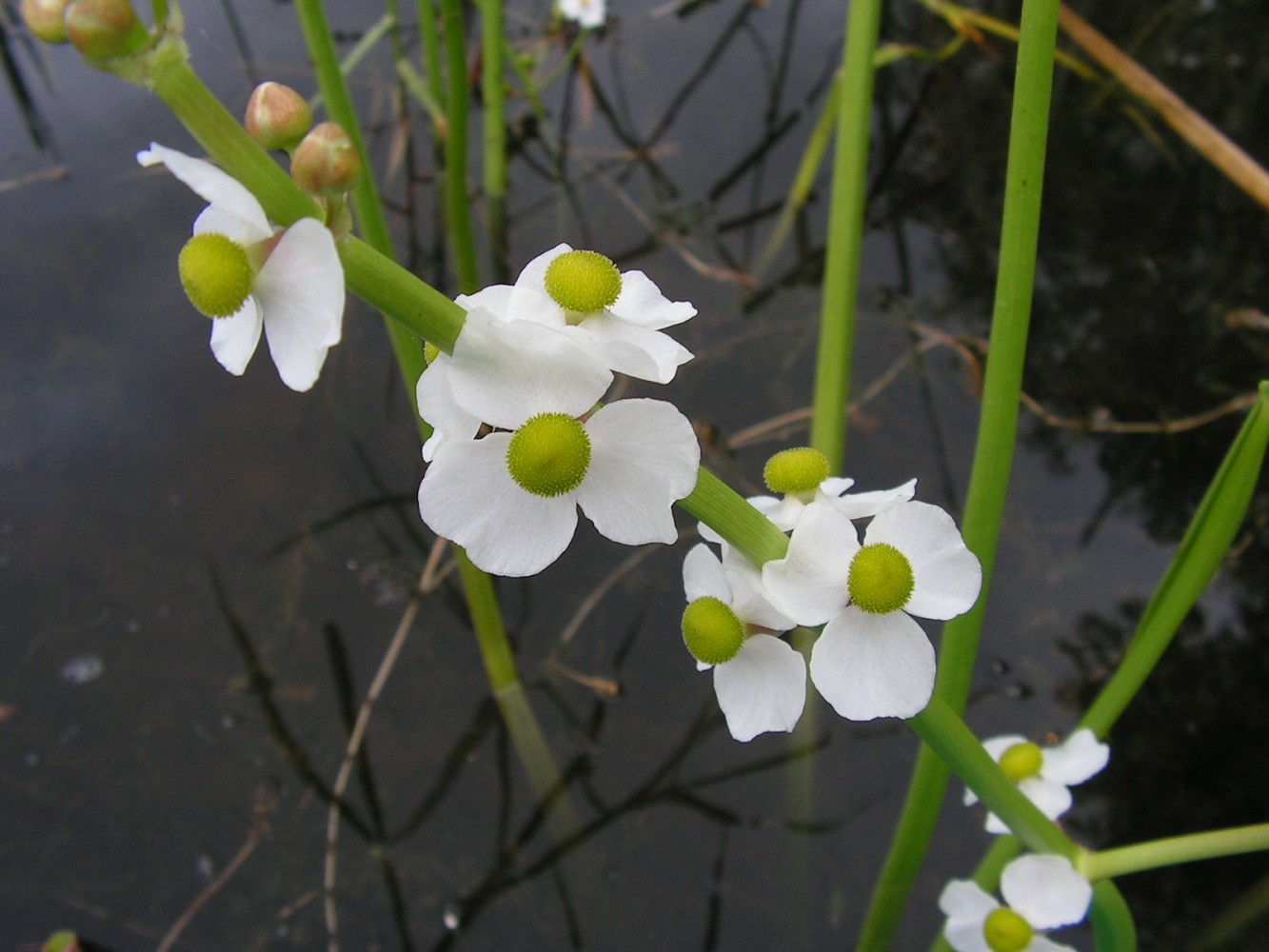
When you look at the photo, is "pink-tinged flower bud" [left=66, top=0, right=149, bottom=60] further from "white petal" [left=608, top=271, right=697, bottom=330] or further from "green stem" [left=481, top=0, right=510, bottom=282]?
"green stem" [left=481, top=0, right=510, bottom=282]

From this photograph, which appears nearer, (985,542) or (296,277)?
(296,277)

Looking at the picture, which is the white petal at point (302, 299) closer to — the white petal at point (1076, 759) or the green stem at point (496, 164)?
the white petal at point (1076, 759)

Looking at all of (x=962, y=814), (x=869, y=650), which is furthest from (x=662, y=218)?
(x=869, y=650)

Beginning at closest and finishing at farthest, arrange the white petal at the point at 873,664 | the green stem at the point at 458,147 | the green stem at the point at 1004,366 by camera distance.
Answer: the white petal at the point at 873,664
the green stem at the point at 1004,366
the green stem at the point at 458,147

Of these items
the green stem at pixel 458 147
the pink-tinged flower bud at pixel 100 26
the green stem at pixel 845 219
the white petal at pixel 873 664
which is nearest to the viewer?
the pink-tinged flower bud at pixel 100 26

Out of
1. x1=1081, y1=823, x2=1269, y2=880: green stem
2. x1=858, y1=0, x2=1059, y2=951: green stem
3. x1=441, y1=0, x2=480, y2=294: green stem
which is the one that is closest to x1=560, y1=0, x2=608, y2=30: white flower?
x1=441, y1=0, x2=480, y2=294: green stem

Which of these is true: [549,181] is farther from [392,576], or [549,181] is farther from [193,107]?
[193,107]

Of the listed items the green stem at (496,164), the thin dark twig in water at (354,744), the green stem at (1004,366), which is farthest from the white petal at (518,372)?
the green stem at (496,164)
